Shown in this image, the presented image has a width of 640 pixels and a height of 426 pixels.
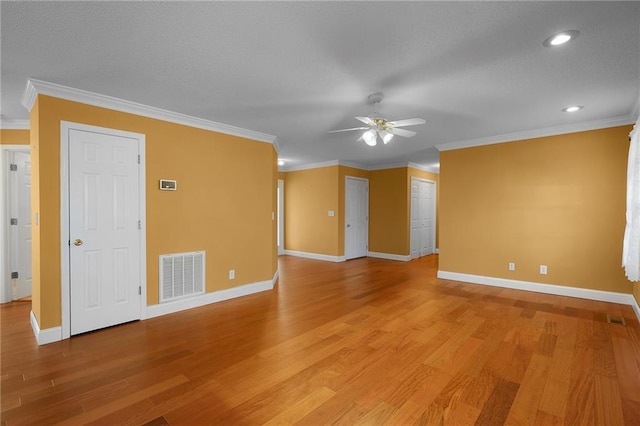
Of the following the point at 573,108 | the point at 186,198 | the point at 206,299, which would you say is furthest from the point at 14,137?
the point at 573,108

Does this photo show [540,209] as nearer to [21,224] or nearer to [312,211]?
[312,211]

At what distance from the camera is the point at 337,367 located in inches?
94.7

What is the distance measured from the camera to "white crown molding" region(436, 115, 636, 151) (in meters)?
3.98

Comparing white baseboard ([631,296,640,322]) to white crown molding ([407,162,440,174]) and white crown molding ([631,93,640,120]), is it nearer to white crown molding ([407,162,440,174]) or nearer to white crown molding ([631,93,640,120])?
white crown molding ([631,93,640,120])

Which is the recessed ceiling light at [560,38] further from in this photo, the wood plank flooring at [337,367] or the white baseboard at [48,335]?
the white baseboard at [48,335]

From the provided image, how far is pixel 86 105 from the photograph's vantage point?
10.2ft

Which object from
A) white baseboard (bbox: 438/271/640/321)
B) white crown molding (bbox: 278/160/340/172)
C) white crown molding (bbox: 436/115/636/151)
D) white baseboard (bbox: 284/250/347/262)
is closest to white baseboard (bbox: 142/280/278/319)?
white baseboard (bbox: 284/250/347/262)

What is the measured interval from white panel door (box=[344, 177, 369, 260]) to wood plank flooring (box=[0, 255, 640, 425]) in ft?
11.9

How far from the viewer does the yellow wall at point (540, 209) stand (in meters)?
4.07

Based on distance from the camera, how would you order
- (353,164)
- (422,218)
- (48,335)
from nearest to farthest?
(48,335) → (353,164) → (422,218)

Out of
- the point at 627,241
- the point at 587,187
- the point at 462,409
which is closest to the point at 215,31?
the point at 462,409

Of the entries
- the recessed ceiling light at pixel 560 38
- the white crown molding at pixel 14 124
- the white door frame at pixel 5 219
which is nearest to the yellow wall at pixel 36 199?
the white crown molding at pixel 14 124

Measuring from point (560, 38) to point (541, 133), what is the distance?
295 centimetres

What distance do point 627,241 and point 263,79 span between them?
4.12 m
